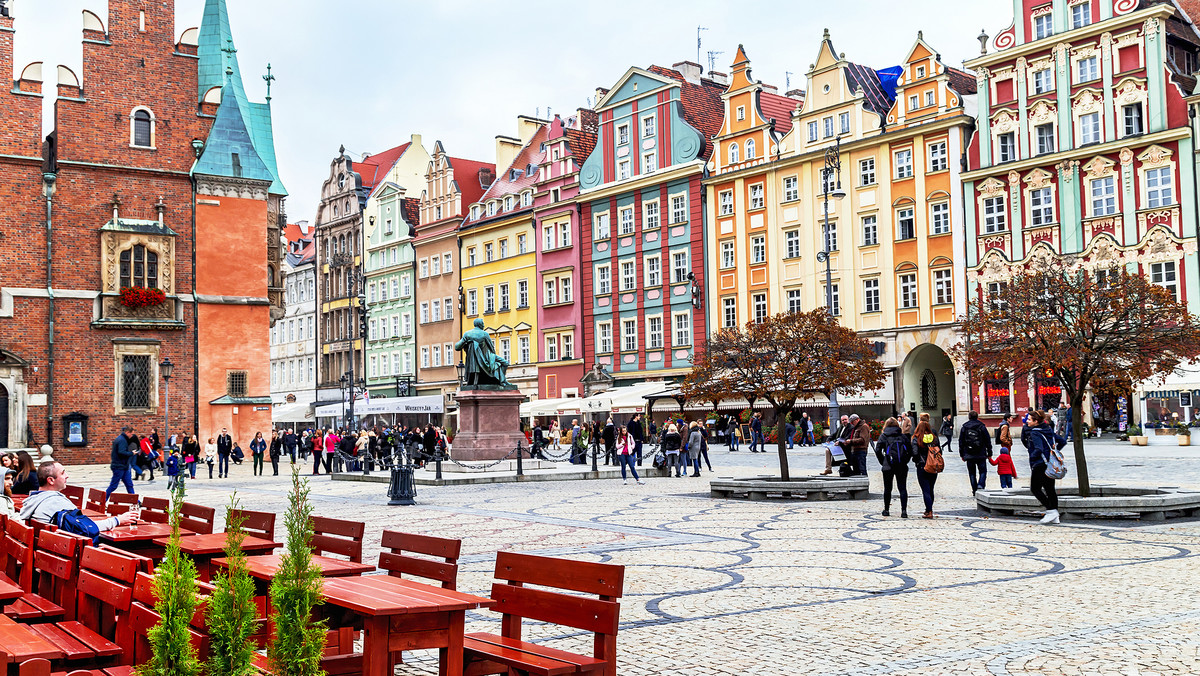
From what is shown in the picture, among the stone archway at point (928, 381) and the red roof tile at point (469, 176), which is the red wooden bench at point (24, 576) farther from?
the red roof tile at point (469, 176)

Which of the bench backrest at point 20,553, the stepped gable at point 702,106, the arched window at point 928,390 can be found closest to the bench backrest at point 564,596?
the bench backrest at point 20,553

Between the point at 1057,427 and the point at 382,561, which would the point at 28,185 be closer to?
the point at 1057,427

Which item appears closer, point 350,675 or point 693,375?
point 350,675

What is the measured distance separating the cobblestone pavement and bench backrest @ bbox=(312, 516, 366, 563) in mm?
793

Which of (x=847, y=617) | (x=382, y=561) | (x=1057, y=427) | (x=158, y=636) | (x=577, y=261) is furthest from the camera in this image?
(x=577, y=261)

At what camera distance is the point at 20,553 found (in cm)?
730

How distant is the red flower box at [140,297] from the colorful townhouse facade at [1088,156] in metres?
27.8

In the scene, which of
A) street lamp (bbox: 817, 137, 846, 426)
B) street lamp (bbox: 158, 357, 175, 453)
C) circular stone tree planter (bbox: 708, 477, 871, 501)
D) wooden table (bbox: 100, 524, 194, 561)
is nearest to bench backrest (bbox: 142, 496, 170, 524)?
wooden table (bbox: 100, 524, 194, 561)

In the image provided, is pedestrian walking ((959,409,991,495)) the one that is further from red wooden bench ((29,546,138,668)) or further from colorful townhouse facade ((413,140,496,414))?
colorful townhouse facade ((413,140,496,414))

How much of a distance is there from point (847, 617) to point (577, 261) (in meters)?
50.4

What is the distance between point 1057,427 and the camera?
37812mm

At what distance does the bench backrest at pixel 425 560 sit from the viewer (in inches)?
236

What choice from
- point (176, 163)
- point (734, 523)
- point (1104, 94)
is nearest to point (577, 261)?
point (176, 163)

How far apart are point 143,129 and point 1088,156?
32091 mm
